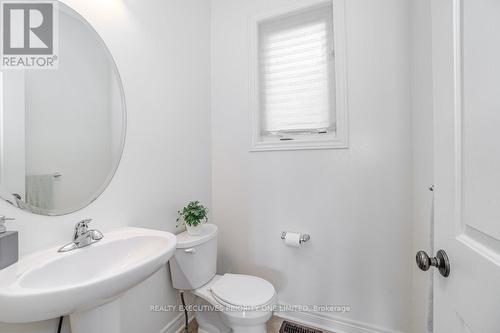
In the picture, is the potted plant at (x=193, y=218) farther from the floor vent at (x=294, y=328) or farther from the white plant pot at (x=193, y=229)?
the floor vent at (x=294, y=328)

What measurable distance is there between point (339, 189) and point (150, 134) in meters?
1.28

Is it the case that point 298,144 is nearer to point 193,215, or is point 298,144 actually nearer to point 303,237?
→ point 303,237

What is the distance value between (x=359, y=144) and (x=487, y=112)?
1.09 meters

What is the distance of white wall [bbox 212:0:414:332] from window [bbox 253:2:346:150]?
94mm

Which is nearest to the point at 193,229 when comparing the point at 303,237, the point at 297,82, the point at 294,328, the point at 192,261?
the point at 192,261

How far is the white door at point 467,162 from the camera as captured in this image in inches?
15.6

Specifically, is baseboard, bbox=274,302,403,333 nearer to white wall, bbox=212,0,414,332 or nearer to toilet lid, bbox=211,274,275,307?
white wall, bbox=212,0,414,332

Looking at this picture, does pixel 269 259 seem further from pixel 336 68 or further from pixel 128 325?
pixel 336 68

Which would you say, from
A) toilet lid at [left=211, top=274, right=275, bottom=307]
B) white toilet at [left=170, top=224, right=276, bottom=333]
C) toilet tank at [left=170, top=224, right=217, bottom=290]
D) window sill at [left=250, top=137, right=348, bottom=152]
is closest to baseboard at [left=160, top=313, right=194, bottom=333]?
white toilet at [left=170, top=224, right=276, bottom=333]

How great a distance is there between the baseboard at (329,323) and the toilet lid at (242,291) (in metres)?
0.47

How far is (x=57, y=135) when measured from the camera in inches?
37.7

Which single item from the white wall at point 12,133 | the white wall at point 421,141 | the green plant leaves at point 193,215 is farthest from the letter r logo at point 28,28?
the white wall at point 421,141

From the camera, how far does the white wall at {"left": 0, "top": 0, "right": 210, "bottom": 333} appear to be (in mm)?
1026

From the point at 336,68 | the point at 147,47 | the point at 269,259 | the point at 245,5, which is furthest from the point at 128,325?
the point at 245,5
